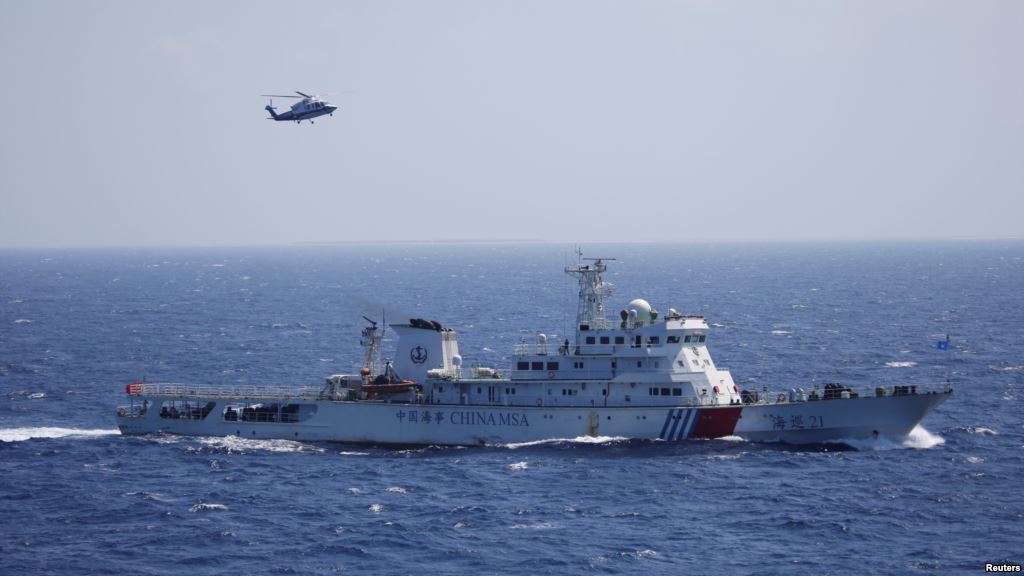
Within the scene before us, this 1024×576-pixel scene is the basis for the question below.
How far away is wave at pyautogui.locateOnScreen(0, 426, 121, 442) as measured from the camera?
56531 mm

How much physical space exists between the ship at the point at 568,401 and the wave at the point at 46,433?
136cm

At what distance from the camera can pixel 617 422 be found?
5447cm

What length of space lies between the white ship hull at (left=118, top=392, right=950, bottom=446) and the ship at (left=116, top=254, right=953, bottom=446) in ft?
0.17

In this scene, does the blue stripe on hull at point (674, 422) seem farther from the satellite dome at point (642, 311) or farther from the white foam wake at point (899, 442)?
the white foam wake at point (899, 442)

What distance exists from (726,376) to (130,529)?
30.0 metres

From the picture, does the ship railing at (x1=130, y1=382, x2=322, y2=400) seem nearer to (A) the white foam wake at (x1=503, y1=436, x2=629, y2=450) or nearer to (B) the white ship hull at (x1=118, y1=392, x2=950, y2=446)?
(B) the white ship hull at (x1=118, y1=392, x2=950, y2=446)

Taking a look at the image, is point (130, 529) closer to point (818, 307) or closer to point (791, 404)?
point (791, 404)

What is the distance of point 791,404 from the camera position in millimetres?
54062

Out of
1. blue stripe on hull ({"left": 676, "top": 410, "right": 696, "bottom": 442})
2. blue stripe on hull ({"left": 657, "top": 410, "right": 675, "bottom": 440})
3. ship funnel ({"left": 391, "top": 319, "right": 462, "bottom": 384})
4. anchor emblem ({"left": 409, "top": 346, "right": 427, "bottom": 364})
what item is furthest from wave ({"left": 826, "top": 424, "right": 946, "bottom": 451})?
anchor emblem ({"left": 409, "top": 346, "right": 427, "bottom": 364})

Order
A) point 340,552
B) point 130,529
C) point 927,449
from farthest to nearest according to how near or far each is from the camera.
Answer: point 927,449, point 130,529, point 340,552

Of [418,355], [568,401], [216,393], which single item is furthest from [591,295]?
[216,393]

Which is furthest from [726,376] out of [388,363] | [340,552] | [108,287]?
[108,287]

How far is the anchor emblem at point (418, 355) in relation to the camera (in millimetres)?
58719

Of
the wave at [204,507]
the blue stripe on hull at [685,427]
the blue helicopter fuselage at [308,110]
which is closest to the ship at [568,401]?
the blue stripe on hull at [685,427]
